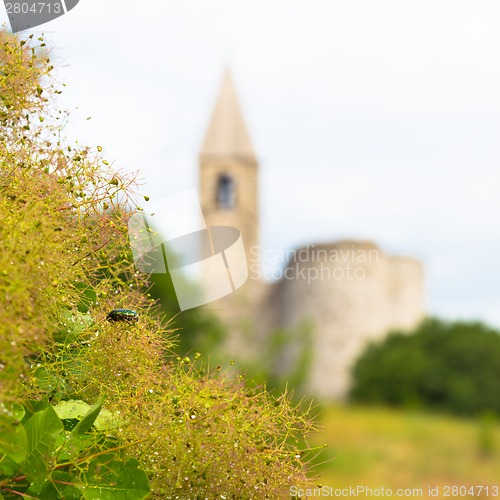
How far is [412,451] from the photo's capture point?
62.1ft

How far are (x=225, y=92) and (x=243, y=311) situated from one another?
32.8 ft

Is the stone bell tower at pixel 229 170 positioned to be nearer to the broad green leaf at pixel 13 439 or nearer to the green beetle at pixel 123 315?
the green beetle at pixel 123 315

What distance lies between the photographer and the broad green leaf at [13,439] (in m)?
1.24

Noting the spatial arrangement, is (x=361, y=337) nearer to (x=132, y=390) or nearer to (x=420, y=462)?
(x=420, y=462)

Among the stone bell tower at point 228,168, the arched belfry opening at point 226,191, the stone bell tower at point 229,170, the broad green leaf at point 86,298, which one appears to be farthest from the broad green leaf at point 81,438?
the arched belfry opening at point 226,191

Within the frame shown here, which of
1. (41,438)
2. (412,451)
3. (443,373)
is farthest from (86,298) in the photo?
(443,373)

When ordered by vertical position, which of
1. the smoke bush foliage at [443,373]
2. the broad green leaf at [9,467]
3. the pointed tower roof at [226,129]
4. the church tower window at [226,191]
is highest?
the broad green leaf at [9,467]

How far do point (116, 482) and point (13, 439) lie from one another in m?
0.23

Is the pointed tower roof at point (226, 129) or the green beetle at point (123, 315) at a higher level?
the green beetle at point (123, 315)

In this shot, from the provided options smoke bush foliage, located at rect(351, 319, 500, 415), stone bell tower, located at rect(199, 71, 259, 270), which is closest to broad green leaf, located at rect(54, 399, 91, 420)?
smoke bush foliage, located at rect(351, 319, 500, 415)

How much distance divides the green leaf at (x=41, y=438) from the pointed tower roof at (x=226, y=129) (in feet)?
104

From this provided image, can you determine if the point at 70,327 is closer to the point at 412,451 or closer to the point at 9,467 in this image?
the point at 9,467

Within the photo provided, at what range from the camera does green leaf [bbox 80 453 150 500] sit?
1.41 meters

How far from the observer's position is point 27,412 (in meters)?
1.47
